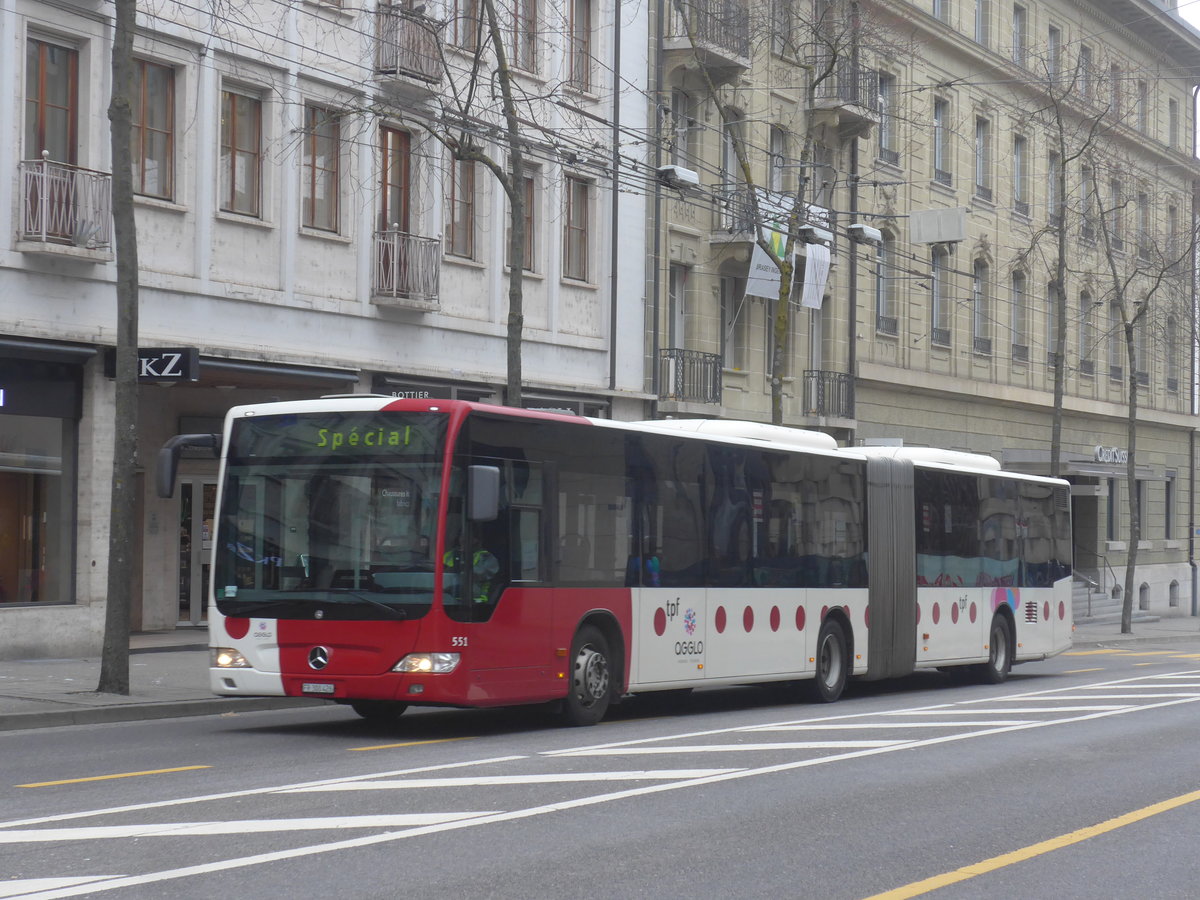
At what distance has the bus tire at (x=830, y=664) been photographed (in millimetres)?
19984

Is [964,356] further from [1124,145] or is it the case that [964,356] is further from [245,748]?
[245,748]

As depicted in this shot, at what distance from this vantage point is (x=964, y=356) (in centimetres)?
4506

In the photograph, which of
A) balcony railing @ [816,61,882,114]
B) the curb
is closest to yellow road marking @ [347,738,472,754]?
the curb

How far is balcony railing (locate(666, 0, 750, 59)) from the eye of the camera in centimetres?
3259

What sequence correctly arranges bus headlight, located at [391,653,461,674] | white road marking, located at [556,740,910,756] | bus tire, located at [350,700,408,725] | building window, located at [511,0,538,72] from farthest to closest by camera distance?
building window, located at [511,0,538,72]
bus tire, located at [350,700,408,725]
bus headlight, located at [391,653,461,674]
white road marking, located at [556,740,910,756]

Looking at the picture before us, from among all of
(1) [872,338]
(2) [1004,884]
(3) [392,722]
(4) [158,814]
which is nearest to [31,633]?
(3) [392,722]

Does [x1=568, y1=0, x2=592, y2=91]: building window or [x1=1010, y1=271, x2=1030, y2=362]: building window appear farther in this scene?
[x1=1010, y1=271, x2=1030, y2=362]: building window

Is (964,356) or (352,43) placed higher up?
(352,43)

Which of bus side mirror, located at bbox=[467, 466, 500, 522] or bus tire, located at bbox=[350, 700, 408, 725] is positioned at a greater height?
bus side mirror, located at bbox=[467, 466, 500, 522]

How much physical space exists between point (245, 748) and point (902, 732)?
569 centimetres

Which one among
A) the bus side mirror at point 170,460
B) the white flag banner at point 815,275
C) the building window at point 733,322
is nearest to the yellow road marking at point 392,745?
the bus side mirror at point 170,460

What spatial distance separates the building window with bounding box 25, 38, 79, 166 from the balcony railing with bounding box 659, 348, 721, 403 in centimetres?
1369

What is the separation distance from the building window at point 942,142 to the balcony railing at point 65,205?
2588 cm

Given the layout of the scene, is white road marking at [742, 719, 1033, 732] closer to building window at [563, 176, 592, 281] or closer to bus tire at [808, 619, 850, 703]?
bus tire at [808, 619, 850, 703]
